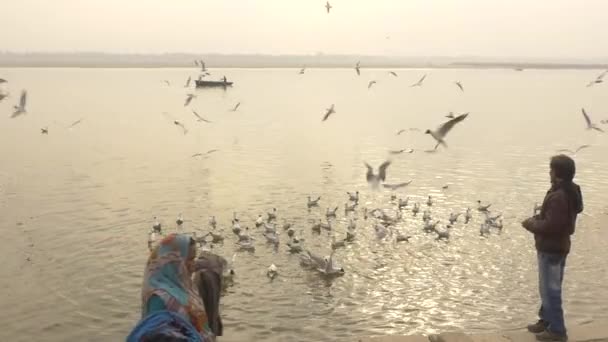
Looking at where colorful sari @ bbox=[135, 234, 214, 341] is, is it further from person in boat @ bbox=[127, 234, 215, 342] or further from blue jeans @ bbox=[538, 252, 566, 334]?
blue jeans @ bbox=[538, 252, 566, 334]

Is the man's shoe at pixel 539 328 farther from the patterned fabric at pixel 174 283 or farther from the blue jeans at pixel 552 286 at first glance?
the patterned fabric at pixel 174 283

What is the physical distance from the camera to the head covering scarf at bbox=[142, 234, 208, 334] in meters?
3.86

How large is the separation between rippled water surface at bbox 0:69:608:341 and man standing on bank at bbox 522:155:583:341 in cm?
258

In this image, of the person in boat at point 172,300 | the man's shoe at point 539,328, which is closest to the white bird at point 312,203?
the man's shoe at point 539,328

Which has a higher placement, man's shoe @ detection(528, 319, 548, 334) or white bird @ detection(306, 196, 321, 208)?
white bird @ detection(306, 196, 321, 208)

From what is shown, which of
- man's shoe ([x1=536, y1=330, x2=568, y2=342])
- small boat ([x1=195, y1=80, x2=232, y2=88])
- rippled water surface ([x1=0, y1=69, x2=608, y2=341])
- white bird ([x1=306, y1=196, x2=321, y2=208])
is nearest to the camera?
man's shoe ([x1=536, y1=330, x2=568, y2=342])

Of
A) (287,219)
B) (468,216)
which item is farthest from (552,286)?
(287,219)

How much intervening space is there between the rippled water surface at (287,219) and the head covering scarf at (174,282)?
16.4ft

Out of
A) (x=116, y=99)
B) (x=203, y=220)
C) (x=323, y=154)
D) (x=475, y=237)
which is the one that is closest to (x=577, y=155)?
(x=323, y=154)

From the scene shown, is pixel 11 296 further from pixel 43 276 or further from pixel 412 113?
pixel 412 113

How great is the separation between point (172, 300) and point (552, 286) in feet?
14.5

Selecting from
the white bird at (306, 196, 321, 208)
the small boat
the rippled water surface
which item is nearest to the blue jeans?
the rippled water surface

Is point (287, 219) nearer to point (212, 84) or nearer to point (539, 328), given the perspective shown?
point (539, 328)

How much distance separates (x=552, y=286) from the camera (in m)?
6.66
